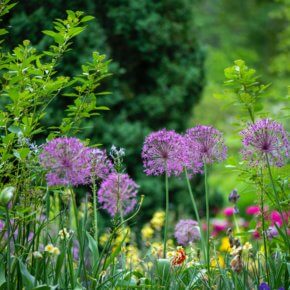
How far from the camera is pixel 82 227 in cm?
231

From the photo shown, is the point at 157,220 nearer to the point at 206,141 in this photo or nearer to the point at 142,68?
the point at 206,141

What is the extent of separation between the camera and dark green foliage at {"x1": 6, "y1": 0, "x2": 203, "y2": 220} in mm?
6234

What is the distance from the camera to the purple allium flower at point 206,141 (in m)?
2.46

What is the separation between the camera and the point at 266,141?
7.64 ft

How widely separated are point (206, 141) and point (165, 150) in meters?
0.18

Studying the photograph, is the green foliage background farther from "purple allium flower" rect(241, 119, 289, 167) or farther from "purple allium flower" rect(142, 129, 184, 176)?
"purple allium flower" rect(241, 119, 289, 167)

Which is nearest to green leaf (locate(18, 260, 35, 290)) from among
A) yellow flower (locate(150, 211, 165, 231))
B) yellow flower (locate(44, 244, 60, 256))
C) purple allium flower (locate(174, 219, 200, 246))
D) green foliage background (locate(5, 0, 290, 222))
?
yellow flower (locate(44, 244, 60, 256))

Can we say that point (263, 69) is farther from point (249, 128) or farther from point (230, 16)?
point (249, 128)

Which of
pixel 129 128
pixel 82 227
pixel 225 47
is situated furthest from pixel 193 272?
pixel 225 47

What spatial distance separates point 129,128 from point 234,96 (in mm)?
3395

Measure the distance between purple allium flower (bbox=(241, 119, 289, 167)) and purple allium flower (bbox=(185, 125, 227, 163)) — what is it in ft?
0.35

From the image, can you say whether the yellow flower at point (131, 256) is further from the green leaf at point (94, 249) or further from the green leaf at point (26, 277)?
the green leaf at point (26, 277)

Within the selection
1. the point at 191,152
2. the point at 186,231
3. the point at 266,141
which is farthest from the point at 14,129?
the point at 186,231

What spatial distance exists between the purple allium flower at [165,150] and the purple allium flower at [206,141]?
0.07m
